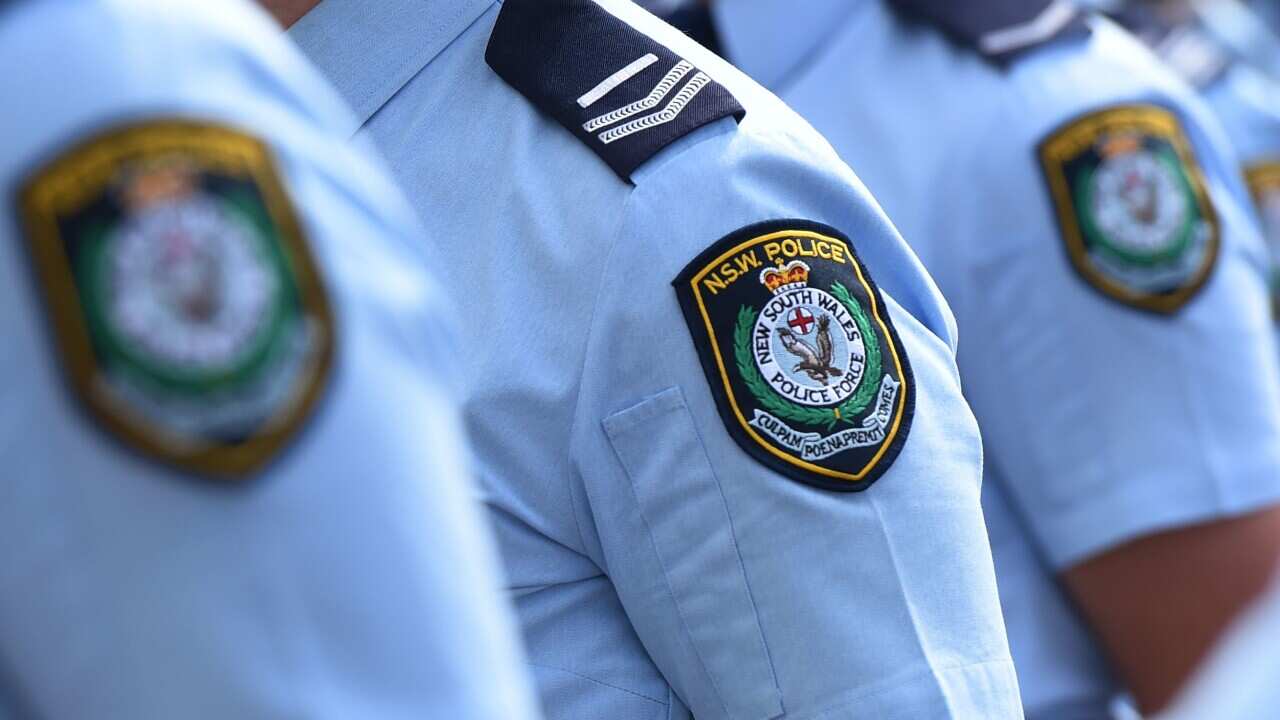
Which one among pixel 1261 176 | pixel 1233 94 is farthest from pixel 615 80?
pixel 1233 94

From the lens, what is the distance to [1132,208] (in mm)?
1685

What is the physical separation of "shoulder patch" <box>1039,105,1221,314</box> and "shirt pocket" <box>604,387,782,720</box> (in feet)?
2.50

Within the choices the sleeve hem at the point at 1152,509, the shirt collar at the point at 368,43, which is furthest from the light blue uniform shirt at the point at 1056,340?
the shirt collar at the point at 368,43

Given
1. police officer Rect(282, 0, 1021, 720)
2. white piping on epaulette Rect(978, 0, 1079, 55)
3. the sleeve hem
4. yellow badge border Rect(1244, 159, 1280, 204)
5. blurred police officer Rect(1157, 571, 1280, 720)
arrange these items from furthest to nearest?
yellow badge border Rect(1244, 159, 1280, 204)
white piping on epaulette Rect(978, 0, 1079, 55)
the sleeve hem
police officer Rect(282, 0, 1021, 720)
blurred police officer Rect(1157, 571, 1280, 720)

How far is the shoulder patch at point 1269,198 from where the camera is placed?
309 cm

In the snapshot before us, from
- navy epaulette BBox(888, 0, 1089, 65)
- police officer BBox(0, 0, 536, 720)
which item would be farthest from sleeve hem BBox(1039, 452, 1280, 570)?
police officer BBox(0, 0, 536, 720)

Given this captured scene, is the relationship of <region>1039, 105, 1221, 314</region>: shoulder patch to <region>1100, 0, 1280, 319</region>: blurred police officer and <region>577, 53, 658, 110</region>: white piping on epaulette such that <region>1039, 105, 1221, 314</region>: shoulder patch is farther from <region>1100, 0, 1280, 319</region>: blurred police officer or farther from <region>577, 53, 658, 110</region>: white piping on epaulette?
<region>1100, 0, 1280, 319</region>: blurred police officer

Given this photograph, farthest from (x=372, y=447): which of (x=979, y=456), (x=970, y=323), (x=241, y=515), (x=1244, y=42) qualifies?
(x=1244, y=42)

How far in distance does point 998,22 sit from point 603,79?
79 centimetres

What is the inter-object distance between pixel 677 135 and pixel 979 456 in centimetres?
29

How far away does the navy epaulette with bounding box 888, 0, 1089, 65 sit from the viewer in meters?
1.78

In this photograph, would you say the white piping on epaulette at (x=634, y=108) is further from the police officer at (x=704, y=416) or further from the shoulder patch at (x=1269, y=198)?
the shoulder patch at (x=1269, y=198)

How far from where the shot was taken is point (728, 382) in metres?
1.06

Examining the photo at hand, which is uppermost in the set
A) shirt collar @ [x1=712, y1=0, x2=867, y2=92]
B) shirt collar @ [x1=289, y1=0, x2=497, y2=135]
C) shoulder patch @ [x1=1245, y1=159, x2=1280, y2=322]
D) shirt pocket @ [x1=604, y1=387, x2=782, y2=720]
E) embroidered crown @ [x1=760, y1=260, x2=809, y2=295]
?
shirt collar @ [x1=289, y1=0, x2=497, y2=135]
